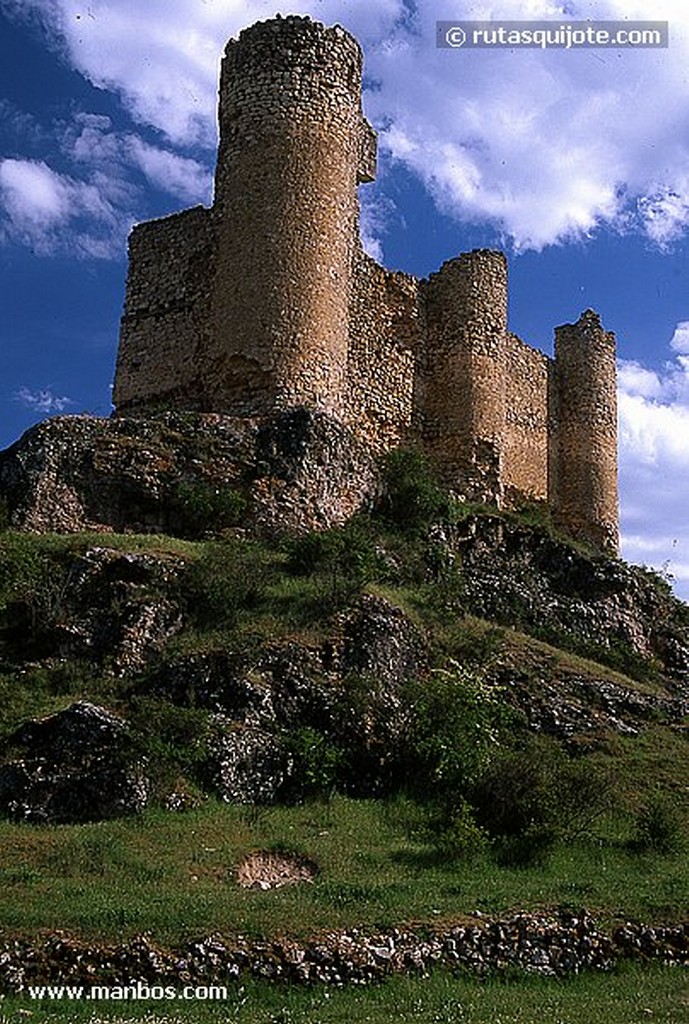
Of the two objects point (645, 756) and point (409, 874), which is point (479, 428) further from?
point (409, 874)

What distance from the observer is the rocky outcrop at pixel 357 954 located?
1042 centimetres

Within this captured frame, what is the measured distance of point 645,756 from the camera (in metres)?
19.2

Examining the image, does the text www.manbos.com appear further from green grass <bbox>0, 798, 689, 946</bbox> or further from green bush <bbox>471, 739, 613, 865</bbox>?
green bush <bbox>471, 739, 613, 865</bbox>

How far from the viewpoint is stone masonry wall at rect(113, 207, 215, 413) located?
26.7 metres

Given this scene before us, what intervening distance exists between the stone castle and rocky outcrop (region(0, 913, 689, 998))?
46.2ft

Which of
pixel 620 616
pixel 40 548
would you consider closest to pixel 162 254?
pixel 40 548

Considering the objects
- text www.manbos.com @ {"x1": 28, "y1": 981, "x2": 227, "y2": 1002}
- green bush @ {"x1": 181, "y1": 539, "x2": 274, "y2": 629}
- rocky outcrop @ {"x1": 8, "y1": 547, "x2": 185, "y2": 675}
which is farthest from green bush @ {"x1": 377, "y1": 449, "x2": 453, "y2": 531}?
text www.manbos.com @ {"x1": 28, "y1": 981, "x2": 227, "y2": 1002}

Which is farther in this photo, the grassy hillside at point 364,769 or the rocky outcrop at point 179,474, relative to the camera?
the rocky outcrop at point 179,474

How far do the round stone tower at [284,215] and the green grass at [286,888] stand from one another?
1051 centimetres

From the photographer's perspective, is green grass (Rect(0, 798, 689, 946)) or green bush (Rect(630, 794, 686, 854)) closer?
green grass (Rect(0, 798, 689, 946))

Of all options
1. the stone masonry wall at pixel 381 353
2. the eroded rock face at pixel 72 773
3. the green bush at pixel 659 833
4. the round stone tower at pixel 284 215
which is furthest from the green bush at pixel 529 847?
the stone masonry wall at pixel 381 353

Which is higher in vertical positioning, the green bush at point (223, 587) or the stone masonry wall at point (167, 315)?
the stone masonry wall at point (167, 315)

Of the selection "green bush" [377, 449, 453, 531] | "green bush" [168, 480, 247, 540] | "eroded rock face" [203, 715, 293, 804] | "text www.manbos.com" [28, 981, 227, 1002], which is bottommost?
"text www.manbos.com" [28, 981, 227, 1002]

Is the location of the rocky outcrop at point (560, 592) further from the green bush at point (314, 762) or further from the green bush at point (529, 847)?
the green bush at point (529, 847)
